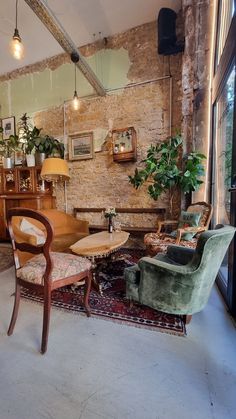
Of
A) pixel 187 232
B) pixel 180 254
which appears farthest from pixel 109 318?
pixel 187 232

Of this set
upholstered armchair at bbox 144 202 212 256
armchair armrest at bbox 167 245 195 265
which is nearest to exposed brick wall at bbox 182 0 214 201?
upholstered armchair at bbox 144 202 212 256

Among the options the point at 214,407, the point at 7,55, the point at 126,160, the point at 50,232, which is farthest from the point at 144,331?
the point at 7,55

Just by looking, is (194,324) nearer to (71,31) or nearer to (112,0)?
(112,0)

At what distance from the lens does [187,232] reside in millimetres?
2570

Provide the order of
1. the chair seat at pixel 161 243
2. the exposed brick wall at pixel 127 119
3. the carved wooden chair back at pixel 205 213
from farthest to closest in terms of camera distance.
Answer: the exposed brick wall at pixel 127 119 < the carved wooden chair back at pixel 205 213 < the chair seat at pixel 161 243

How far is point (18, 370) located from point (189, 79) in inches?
160

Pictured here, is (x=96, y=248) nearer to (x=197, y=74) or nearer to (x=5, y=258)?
(x=5, y=258)

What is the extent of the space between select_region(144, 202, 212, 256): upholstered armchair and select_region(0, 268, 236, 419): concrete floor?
88cm

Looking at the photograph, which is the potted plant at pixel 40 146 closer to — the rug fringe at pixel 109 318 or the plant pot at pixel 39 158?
the plant pot at pixel 39 158

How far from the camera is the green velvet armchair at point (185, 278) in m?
1.49

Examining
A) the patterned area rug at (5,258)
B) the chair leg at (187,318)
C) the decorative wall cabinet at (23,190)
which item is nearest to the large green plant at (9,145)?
the decorative wall cabinet at (23,190)

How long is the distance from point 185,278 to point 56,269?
97cm

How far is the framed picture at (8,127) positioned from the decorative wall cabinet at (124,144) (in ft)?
9.51

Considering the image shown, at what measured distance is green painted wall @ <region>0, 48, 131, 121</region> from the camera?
13.7 feet
